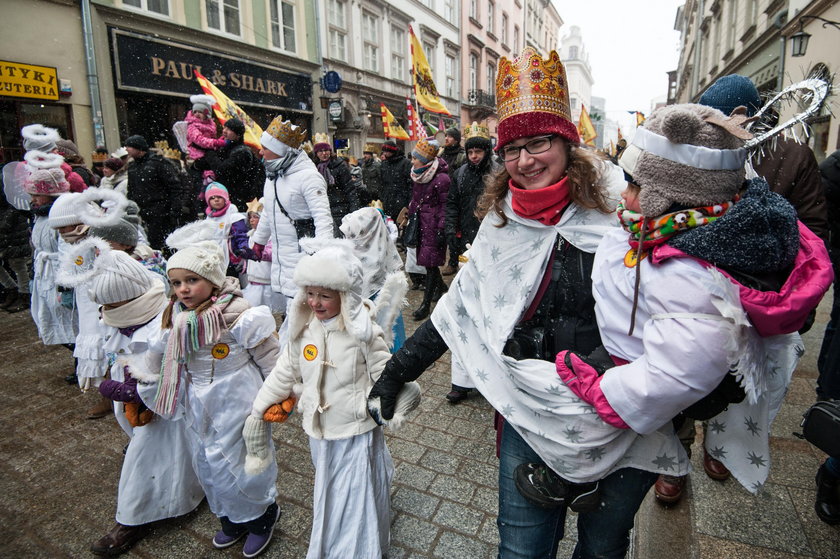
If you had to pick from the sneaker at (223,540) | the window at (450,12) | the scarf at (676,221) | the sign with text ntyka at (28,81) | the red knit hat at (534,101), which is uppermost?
the window at (450,12)

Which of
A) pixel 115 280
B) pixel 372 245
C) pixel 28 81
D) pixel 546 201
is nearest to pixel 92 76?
pixel 28 81

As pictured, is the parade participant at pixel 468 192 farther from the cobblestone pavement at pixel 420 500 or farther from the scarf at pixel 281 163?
the cobblestone pavement at pixel 420 500

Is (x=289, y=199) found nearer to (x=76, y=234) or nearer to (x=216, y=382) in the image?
(x=76, y=234)

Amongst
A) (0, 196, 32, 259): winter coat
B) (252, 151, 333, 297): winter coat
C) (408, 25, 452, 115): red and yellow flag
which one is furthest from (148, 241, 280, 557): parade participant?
(408, 25, 452, 115): red and yellow flag

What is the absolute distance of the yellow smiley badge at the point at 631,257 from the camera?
3.92 feet

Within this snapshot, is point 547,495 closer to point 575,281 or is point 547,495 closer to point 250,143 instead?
point 575,281

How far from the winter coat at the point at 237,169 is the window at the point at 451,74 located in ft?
73.6

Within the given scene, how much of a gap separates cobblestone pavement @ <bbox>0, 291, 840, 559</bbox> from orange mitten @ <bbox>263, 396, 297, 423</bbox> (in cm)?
73

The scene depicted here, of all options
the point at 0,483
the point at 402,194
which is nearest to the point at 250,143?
the point at 402,194

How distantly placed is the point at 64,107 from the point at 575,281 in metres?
12.7

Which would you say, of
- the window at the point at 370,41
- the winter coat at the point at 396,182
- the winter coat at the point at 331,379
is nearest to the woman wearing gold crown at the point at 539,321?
the winter coat at the point at 331,379

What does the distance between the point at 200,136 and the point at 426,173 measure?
3.23 m

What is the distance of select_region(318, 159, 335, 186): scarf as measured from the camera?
6577mm

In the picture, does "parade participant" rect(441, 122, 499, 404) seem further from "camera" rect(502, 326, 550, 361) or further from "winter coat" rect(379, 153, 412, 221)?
"camera" rect(502, 326, 550, 361)
